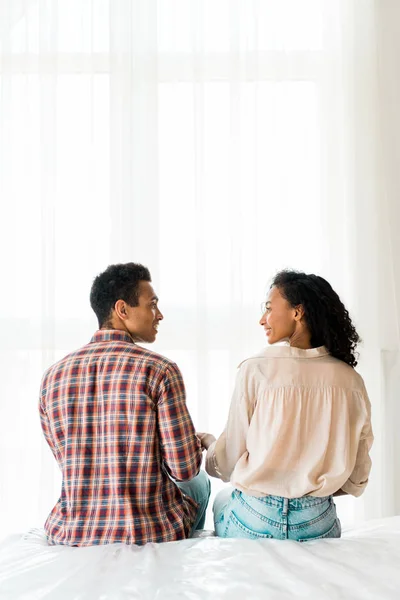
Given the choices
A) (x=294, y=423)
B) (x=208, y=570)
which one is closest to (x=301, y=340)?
(x=294, y=423)

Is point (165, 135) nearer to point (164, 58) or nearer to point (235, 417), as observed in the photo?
point (164, 58)

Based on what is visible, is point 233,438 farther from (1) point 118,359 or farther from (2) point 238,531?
(1) point 118,359

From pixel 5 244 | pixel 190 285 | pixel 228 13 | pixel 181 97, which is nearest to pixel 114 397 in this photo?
pixel 190 285

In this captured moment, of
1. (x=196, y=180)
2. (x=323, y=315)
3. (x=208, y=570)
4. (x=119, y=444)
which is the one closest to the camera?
(x=208, y=570)

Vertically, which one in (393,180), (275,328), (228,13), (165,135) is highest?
(228,13)

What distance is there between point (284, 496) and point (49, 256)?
1.52 metres

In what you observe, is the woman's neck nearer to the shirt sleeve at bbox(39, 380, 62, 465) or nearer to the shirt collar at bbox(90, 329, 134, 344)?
the shirt collar at bbox(90, 329, 134, 344)

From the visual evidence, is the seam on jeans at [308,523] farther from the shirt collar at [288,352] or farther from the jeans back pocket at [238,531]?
the shirt collar at [288,352]

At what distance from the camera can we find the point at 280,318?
161cm

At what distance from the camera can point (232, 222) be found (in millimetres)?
2609

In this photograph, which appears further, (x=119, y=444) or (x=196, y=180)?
(x=196, y=180)

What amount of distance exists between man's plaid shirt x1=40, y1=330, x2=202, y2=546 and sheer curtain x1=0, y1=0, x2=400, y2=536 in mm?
1062

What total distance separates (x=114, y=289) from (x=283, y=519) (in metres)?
0.69

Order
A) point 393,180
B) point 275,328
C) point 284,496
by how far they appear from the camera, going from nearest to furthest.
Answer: point 284,496, point 275,328, point 393,180
